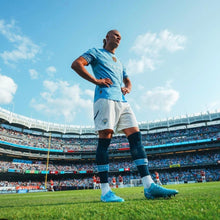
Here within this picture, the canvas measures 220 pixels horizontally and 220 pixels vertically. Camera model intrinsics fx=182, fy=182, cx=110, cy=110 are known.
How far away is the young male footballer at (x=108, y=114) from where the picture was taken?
252cm

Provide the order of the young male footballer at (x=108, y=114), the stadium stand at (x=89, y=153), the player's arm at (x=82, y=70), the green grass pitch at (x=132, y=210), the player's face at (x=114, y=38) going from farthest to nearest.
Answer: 1. the stadium stand at (x=89, y=153)
2. the player's face at (x=114, y=38)
3. the player's arm at (x=82, y=70)
4. the young male footballer at (x=108, y=114)
5. the green grass pitch at (x=132, y=210)

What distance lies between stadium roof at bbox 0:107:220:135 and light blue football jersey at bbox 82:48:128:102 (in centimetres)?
3458

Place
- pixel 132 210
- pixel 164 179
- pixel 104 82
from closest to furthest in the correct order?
pixel 132 210
pixel 104 82
pixel 164 179

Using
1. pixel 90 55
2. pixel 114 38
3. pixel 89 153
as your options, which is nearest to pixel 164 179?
pixel 89 153

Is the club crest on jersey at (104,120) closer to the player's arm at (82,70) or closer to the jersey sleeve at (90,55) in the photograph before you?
the player's arm at (82,70)

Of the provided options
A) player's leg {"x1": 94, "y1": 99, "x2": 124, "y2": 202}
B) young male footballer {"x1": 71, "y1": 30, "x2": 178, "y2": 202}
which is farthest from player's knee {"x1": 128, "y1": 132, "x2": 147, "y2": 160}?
player's leg {"x1": 94, "y1": 99, "x2": 124, "y2": 202}

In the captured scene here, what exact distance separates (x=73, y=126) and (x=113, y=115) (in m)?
43.7

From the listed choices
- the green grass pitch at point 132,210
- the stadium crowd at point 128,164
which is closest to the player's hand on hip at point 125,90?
the green grass pitch at point 132,210

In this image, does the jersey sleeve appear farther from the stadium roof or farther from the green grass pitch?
the stadium roof

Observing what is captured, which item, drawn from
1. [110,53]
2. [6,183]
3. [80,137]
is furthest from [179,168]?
[110,53]

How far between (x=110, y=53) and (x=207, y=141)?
36883 mm

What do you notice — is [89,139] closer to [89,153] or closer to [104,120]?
[89,153]

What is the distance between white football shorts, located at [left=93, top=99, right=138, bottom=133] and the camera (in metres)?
2.59

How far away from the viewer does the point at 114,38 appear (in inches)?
121
